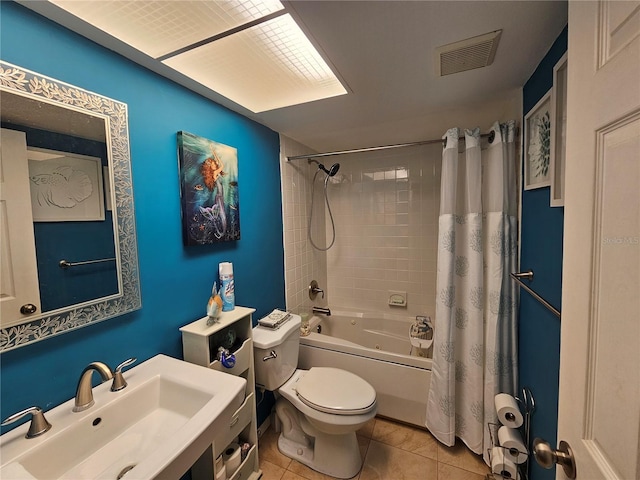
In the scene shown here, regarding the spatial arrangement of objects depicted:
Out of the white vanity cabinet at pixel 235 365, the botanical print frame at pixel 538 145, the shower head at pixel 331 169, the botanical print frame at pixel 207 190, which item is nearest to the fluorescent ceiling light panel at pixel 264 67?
the botanical print frame at pixel 207 190

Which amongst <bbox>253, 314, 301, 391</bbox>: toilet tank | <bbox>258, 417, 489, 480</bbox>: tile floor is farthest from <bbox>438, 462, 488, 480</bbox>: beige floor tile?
<bbox>253, 314, 301, 391</bbox>: toilet tank

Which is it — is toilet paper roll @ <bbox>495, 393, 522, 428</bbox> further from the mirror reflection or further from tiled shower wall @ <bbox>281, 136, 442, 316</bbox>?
the mirror reflection

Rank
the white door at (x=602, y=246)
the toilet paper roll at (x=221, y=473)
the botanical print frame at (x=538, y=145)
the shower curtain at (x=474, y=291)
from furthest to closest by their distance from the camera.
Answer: the shower curtain at (x=474, y=291) → the toilet paper roll at (x=221, y=473) → the botanical print frame at (x=538, y=145) → the white door at (x=602, y=246)

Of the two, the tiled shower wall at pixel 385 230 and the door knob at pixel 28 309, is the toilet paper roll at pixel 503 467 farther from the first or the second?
the door knob at pixel 28 309

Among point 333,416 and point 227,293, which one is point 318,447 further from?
point 227,293

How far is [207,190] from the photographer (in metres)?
1.40

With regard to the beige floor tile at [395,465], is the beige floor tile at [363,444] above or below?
above

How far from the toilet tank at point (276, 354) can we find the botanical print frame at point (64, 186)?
1.02 metres

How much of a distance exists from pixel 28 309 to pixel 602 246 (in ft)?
A: 4.81

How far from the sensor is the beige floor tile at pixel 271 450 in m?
1.66

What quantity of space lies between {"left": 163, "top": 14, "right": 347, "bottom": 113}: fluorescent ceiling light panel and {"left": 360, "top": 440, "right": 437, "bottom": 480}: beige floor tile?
2230mm

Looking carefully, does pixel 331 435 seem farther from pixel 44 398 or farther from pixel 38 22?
pixel 38 22

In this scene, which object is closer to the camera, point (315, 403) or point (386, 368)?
point (315, 403)

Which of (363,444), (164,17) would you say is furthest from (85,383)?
(363,444)
